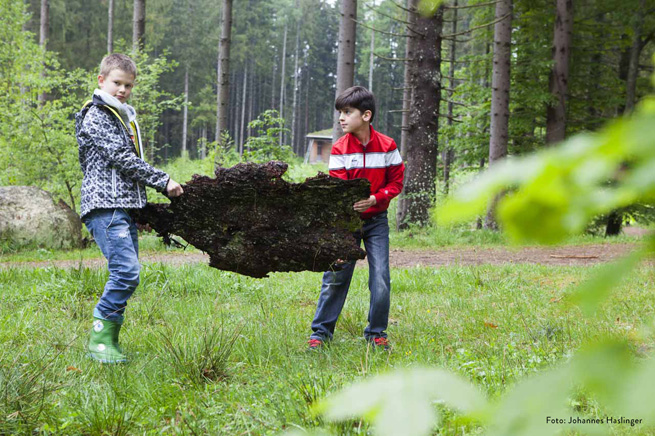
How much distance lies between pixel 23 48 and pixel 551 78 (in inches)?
592

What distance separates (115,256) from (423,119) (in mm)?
9423

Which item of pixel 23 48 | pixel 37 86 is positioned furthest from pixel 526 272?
pixel 23 48

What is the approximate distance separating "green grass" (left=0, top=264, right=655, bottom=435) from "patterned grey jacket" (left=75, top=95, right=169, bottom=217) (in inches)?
40.1

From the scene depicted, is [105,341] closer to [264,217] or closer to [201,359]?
[201,359]

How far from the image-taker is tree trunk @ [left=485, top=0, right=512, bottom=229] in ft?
39.1

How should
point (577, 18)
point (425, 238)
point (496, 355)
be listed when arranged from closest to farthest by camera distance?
point (496, 355) → point (425, 238) → point (577, 18)

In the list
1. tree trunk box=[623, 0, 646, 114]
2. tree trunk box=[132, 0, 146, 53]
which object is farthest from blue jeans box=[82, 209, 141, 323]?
tree trunk box=[623, 0, 646, 114]

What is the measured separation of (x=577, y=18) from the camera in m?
15.0

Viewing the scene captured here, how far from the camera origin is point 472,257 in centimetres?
946

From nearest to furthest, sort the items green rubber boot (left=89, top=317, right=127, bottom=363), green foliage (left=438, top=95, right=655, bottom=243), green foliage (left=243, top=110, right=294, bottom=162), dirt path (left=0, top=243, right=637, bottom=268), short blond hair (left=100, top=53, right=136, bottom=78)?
green foliage (left=438, top=95, right=655, bottom=243) → green rubber boot (left=89, top=317, right=127, bottom=363) → short blond hair (left=100, top=53, right=136, bottom=78) → dirt path (left=0, top=243, right=637, bottom=268) → green foliage (left=243, top=110, right=294, bottom=162)

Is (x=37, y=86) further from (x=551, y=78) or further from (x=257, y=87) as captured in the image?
(x=257, y=87)

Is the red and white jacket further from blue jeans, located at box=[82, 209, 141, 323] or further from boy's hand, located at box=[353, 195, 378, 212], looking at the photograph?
blue jeans, located at box=[82, 209, 141, 323]

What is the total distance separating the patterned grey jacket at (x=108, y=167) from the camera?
388cm

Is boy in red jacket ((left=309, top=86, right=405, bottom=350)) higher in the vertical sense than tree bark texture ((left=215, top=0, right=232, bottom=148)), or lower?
lower
